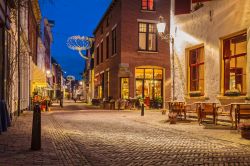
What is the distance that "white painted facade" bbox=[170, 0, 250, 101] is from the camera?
1364 centimetres

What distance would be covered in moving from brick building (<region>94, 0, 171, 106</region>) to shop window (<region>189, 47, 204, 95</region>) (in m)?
12.1

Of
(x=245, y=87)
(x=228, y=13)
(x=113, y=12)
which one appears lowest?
(x=245, y=87)

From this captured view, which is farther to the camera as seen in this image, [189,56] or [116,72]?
[116,72]

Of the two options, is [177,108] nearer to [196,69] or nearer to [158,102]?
[196,69]

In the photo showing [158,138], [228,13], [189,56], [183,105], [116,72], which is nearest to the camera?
[158,138]

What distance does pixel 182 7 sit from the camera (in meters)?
18.1

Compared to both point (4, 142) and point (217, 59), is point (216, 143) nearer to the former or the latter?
point (4, 142)

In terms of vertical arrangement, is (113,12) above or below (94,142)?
above

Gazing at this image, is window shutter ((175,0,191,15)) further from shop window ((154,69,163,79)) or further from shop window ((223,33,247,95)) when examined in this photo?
shop window ((154,69,163,79))

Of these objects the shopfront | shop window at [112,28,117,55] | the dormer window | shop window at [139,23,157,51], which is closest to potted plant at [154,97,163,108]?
the shopfront

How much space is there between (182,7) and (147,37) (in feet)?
41.7

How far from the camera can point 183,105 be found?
618 inches

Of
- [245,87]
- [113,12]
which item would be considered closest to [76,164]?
[245,87]

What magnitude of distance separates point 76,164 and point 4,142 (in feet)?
10.3
